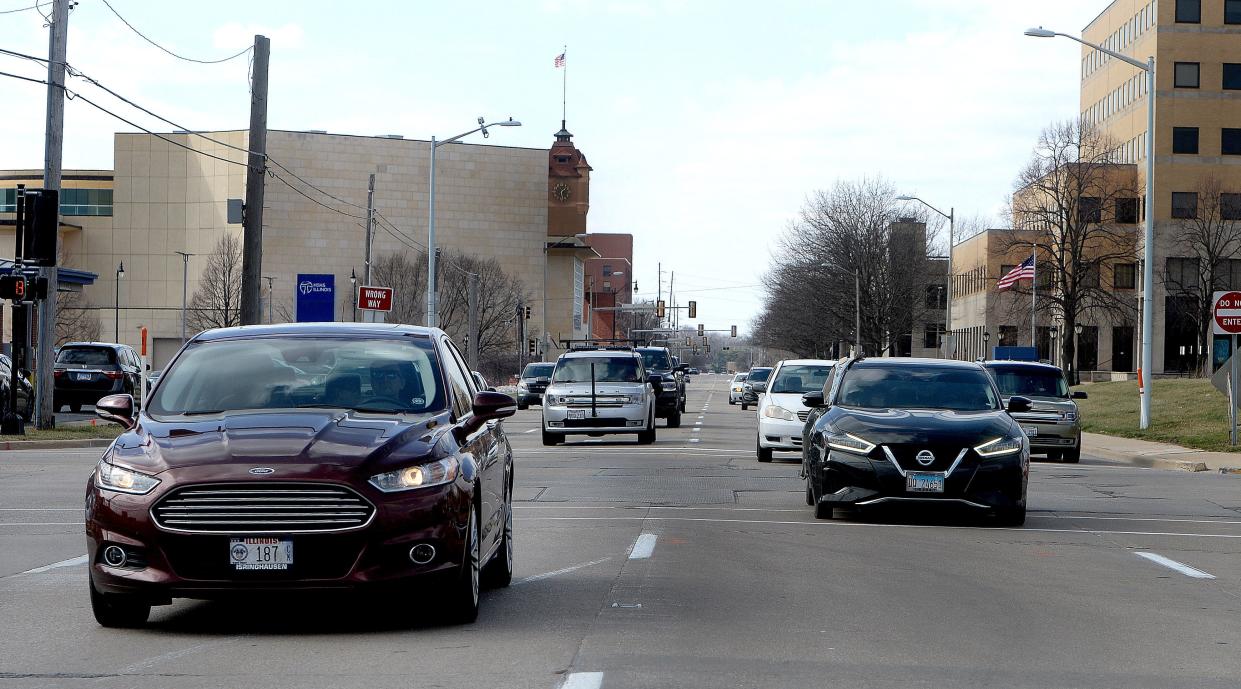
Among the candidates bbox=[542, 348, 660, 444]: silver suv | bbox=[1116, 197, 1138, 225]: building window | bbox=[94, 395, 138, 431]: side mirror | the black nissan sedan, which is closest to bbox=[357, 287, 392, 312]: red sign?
bbox=[542, 348, 660, 444]: silver suv

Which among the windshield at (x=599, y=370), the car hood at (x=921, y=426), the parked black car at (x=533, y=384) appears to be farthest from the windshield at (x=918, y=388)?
the parked black car at (x=533, y=384)

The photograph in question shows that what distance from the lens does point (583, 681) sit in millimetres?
6715

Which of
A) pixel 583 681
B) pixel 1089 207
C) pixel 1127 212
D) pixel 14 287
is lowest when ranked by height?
pixel 583 681

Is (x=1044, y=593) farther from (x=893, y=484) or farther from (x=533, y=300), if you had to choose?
(x=533, y=300)

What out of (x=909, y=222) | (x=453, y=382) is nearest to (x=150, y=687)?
(x=453, y=382)

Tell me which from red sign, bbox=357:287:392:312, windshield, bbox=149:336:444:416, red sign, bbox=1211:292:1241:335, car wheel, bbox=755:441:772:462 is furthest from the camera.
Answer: red sign, bbox=357:287:392:312

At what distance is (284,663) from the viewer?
719 centimetres

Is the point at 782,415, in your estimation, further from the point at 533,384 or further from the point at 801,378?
the point at 533,384

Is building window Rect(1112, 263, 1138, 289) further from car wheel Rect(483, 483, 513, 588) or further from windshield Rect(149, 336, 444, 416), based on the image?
windshield Rect(149, 336, 444, 416)

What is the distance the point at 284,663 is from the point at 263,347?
2.48 metres

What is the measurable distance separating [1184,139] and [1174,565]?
3042 inches

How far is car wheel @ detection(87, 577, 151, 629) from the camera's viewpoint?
314 inches

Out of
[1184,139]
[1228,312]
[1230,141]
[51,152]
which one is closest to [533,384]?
[51,152]

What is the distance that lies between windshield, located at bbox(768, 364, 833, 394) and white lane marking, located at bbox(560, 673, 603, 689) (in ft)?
58.5
